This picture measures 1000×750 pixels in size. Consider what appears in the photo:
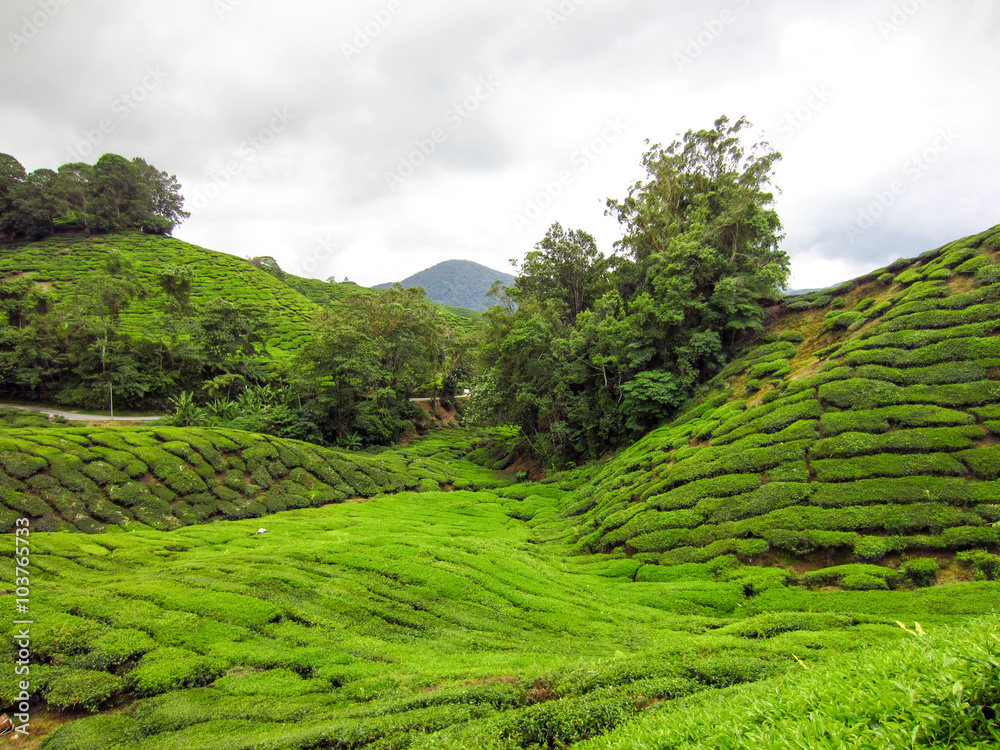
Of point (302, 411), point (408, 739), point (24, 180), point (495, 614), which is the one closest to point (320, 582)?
point (495, 614)

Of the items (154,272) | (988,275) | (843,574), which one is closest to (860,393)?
(988,275)

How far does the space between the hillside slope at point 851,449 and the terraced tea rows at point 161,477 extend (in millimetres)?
16558

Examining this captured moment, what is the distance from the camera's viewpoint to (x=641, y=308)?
28.8 m

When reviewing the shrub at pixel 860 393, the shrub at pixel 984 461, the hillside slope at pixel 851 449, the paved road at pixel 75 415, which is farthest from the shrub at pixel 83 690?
the paved road at pixel 75 415

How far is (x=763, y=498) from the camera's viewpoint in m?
15.4

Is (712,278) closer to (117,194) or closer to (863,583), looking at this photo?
(863,583)

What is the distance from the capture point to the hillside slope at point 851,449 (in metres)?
12.8

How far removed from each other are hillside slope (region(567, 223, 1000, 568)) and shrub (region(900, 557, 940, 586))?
63cm

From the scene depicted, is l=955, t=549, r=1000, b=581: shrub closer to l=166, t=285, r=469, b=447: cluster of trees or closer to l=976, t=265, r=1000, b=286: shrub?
l=976, t=265, r=1000, b=286: shrub

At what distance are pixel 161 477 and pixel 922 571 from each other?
29.9 m

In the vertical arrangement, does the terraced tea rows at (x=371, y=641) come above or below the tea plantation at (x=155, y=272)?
below

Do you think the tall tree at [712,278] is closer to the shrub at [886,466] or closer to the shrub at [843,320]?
the shrub at [843,320]

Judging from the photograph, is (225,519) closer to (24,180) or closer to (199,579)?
(199,579)

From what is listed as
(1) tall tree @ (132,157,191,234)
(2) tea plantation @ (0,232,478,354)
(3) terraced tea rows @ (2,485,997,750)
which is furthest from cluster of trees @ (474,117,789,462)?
(1) tall tree @ (132,157,191,234)
